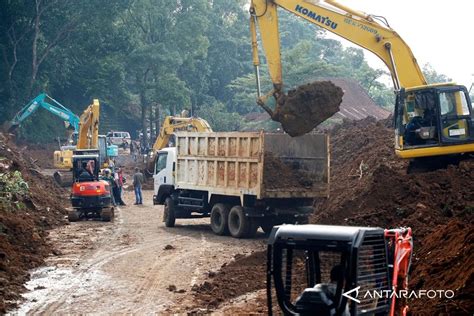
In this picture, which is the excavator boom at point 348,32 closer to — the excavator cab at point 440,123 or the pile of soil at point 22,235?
the excavator cab at point 440,123

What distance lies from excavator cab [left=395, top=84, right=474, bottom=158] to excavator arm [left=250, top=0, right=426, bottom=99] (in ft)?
4.73

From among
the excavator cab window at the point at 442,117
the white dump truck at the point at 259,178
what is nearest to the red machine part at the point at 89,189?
the white dump truck at the point at 259,178

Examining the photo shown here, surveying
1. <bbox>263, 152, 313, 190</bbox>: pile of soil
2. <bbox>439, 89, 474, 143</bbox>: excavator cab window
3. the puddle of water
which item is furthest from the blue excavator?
<bbox>439, 89, 474, 143</bbox>: excavator cab window

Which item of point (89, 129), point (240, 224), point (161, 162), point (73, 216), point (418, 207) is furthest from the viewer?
point (89, 129)

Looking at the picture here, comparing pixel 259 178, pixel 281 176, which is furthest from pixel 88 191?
pixel 281 176

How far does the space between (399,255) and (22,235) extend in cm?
1341

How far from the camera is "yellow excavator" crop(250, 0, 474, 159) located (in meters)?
18.7

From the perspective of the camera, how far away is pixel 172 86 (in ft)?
199

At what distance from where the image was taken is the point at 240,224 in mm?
21312

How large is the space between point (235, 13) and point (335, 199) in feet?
181

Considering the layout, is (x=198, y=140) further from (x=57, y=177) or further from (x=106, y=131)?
(x=106, y=131)

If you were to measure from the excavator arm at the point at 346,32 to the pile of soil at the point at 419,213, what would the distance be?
8.56 ft

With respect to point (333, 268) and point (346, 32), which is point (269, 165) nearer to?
point (346, 32)

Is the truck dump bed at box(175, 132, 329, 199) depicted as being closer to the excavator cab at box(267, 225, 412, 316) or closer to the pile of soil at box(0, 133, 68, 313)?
the pile of soil at box(0, 133, 68, 313)
